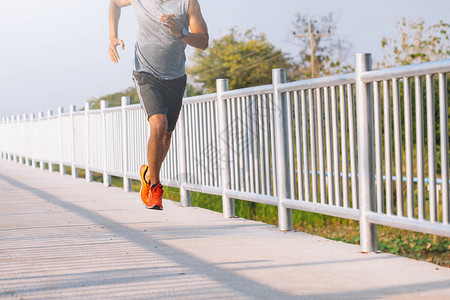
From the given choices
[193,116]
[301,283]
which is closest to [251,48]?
[193,116]

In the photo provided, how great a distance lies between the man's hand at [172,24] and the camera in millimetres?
5965

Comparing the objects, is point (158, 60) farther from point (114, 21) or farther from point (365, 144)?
point (365, 144)

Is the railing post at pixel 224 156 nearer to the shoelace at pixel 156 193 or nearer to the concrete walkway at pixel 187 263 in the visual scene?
the concrete walkway at pixel 187 263

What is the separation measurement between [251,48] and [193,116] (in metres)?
61.1

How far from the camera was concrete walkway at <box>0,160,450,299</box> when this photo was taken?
3850 mm

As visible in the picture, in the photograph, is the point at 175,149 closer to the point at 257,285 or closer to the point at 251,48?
the point at 257,285

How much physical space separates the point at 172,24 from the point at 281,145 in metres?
1.34

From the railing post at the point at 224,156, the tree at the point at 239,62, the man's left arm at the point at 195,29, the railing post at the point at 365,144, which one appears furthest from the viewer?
the tree at the point at 239,62

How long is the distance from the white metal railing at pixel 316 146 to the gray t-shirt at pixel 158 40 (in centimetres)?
80

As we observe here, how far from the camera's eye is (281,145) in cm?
630

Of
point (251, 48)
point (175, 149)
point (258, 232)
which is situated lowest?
point (258, 232)

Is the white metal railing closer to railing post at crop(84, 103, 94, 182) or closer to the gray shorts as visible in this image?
the gray shorts

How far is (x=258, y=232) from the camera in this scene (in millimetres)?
6320

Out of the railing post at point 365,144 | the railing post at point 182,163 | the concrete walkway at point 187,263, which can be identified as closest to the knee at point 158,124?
the concrete walkway at point 187,263
